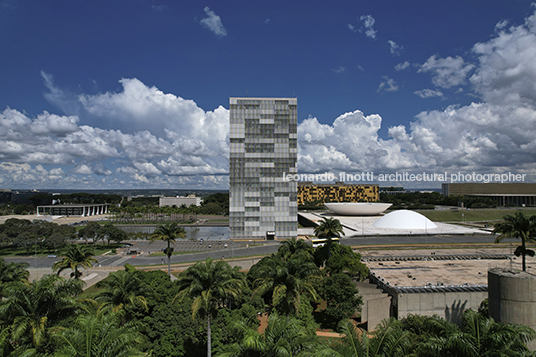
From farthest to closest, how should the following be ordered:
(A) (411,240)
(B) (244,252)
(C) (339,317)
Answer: (A) (411,240), (B) (244,252), (C) (339,317)

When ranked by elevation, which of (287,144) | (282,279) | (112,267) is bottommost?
(112,267)

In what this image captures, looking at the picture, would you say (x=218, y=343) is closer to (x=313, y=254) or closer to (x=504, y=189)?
(x=313, y=254)

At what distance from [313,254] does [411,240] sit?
40.8 meters

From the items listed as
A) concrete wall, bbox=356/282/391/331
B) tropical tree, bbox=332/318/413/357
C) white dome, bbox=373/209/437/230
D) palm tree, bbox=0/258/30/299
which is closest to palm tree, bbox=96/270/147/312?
palm tree, bbox=0/258/30/299

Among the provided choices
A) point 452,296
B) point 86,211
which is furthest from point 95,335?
point 86,211

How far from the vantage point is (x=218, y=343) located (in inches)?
962

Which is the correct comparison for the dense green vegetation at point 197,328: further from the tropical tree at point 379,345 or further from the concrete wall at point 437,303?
the concrete wall at point 437,303

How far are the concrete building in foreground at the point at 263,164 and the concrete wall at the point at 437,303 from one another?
5344cm

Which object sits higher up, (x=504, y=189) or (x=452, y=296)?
(x=504, y=189)

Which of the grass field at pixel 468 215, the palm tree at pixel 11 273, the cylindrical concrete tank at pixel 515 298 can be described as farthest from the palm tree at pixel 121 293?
the grass field at pixel 468 215

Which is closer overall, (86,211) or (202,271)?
(202,271)

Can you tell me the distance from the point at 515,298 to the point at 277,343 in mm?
17824

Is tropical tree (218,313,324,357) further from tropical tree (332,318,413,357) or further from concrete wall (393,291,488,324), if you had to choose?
concrete wall (393,291,488,324)

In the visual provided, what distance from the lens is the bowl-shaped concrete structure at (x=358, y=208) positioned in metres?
119
